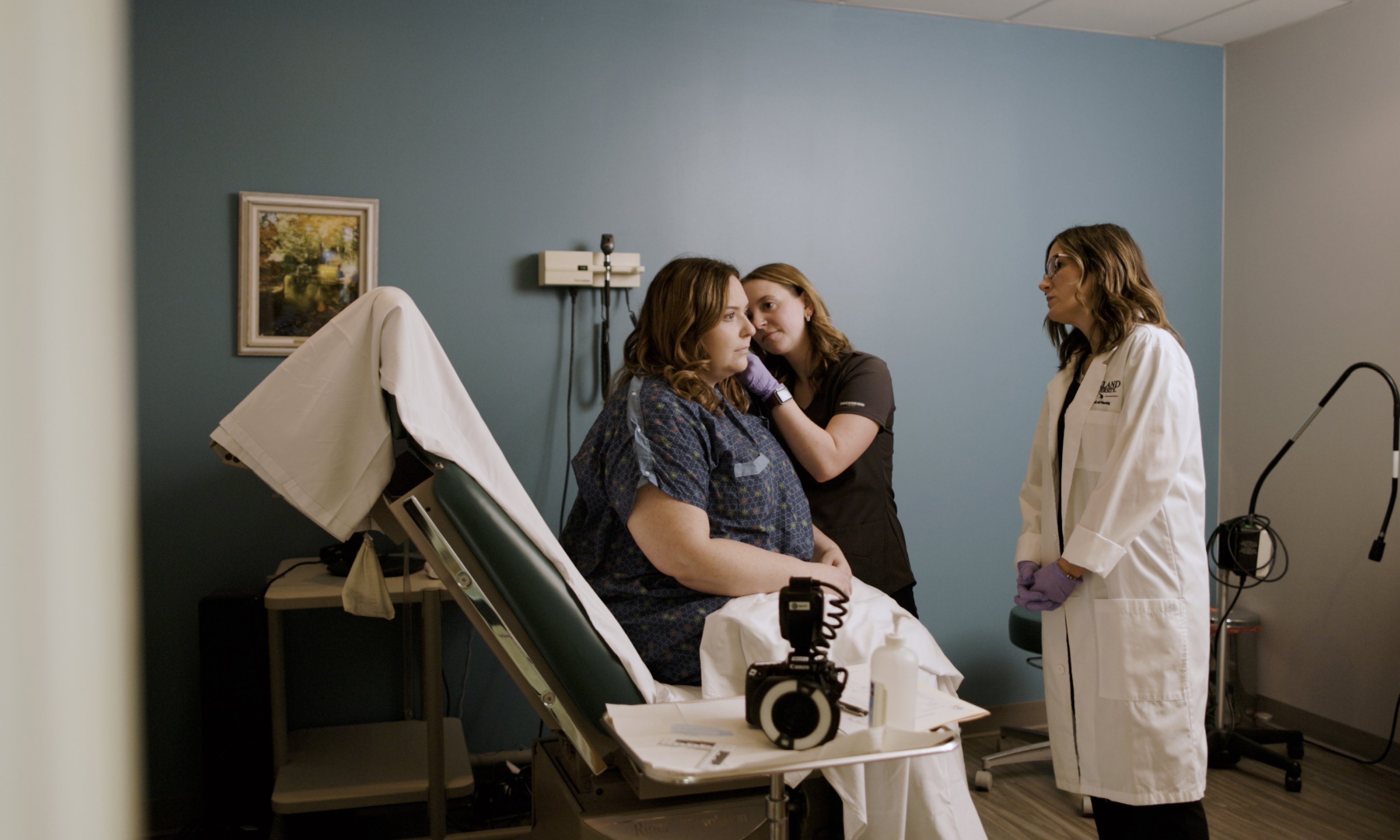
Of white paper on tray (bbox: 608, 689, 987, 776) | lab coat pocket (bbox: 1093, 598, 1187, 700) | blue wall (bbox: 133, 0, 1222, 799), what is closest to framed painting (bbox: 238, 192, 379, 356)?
blue wall (bbox: 133, 0, 1222, 799)

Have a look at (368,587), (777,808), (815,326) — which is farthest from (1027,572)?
(368,587)

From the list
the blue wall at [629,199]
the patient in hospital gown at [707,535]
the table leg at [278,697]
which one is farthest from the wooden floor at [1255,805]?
the table leg at [278,697]

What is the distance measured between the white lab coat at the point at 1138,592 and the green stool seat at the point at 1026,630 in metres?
0.92

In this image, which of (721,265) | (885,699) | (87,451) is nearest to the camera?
(87,451)

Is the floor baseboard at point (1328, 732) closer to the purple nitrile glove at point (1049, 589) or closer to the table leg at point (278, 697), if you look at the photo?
the purple nitrile glove at point (1049, 589)

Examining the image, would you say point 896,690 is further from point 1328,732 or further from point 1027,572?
point 1328,732

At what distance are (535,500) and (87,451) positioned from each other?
2.62 metres

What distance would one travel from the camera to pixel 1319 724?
3.13 meters

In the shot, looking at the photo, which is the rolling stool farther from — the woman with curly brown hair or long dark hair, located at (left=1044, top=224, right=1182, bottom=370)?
the woman with curly brown hair

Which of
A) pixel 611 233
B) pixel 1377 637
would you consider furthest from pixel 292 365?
pixel 1377 637

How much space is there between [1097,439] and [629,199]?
1571mm

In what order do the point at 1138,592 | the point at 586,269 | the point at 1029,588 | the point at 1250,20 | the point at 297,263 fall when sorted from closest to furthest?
1. the point at 1138,592
2. the point at 1029,588
3. the point at 297,263
4. the point at 586,269
5. the point at 1250,20

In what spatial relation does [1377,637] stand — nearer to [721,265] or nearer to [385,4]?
[721,265]

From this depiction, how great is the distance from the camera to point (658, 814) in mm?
1462
